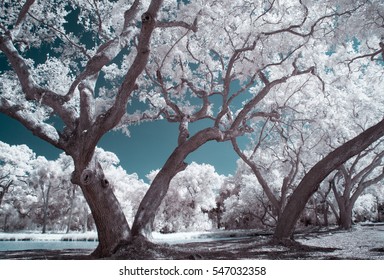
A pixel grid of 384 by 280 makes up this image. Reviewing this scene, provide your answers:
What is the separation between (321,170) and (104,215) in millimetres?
3631

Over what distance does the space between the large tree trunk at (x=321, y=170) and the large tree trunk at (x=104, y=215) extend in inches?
118

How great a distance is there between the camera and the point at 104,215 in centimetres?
467

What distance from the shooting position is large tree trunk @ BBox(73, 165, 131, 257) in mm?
4613

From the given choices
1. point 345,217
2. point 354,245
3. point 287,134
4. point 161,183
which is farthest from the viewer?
point 345,217

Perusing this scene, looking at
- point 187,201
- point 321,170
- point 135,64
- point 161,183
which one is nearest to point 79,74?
point 135,64

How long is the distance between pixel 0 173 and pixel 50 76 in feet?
7.83

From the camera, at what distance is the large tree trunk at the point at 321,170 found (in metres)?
5.11

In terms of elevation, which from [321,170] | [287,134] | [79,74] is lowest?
[321,170]

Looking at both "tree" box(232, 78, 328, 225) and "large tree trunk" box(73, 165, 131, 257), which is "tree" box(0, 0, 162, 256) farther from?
"tree" box(232, 78, 328, 225)

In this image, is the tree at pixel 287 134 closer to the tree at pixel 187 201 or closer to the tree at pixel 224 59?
the tree at pixel 224 59

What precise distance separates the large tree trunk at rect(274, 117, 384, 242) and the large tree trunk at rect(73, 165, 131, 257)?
9.87 ft

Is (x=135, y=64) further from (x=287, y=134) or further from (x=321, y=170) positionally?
(x=287, y=134)

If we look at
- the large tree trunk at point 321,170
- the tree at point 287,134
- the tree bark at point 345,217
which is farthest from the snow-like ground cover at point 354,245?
the tree bark at point 345,217

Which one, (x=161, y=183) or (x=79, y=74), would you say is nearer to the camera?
(x=79, y=74)
